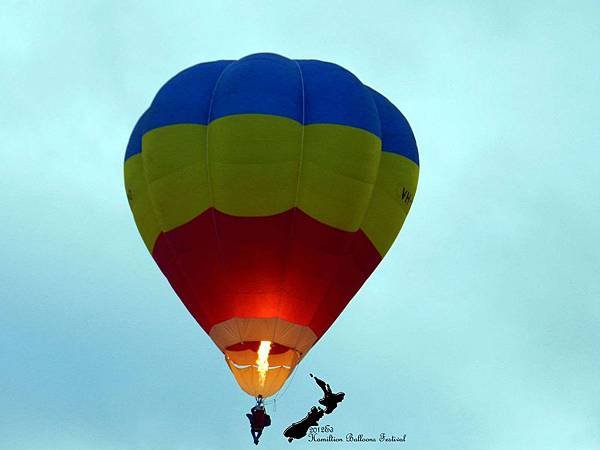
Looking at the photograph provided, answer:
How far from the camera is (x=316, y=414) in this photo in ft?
86.6

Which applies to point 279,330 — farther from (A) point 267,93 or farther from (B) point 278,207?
(A) point 267,93

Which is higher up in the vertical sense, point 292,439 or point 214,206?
point 214,206

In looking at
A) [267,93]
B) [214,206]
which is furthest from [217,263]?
[267,93]

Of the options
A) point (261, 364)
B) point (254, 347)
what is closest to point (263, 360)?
point (261, 364)

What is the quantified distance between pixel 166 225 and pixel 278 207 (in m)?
1.89

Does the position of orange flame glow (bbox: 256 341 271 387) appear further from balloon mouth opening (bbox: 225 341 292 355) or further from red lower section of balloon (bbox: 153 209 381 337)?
red lower section of balloon (bbox: 153 209 381 337)

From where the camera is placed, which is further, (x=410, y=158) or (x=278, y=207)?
(x=410, y=158)

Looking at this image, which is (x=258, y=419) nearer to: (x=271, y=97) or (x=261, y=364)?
(x=261, y=364)

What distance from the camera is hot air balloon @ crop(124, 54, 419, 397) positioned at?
2512cm

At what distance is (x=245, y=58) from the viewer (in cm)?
2641

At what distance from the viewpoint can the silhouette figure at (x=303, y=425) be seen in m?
26.2

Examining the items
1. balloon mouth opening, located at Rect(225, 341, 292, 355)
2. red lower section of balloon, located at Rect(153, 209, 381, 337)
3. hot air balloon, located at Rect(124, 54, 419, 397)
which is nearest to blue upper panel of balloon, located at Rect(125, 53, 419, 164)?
hot air balloon, located at Rect(124, 54, 419, 397)

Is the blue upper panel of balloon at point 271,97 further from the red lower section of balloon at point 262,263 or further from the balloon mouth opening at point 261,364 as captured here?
the balloon mouth opening at point 261,364

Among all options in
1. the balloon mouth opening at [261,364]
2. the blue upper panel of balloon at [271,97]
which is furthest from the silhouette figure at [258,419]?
the blue upper panel of balloon at [271,97]
